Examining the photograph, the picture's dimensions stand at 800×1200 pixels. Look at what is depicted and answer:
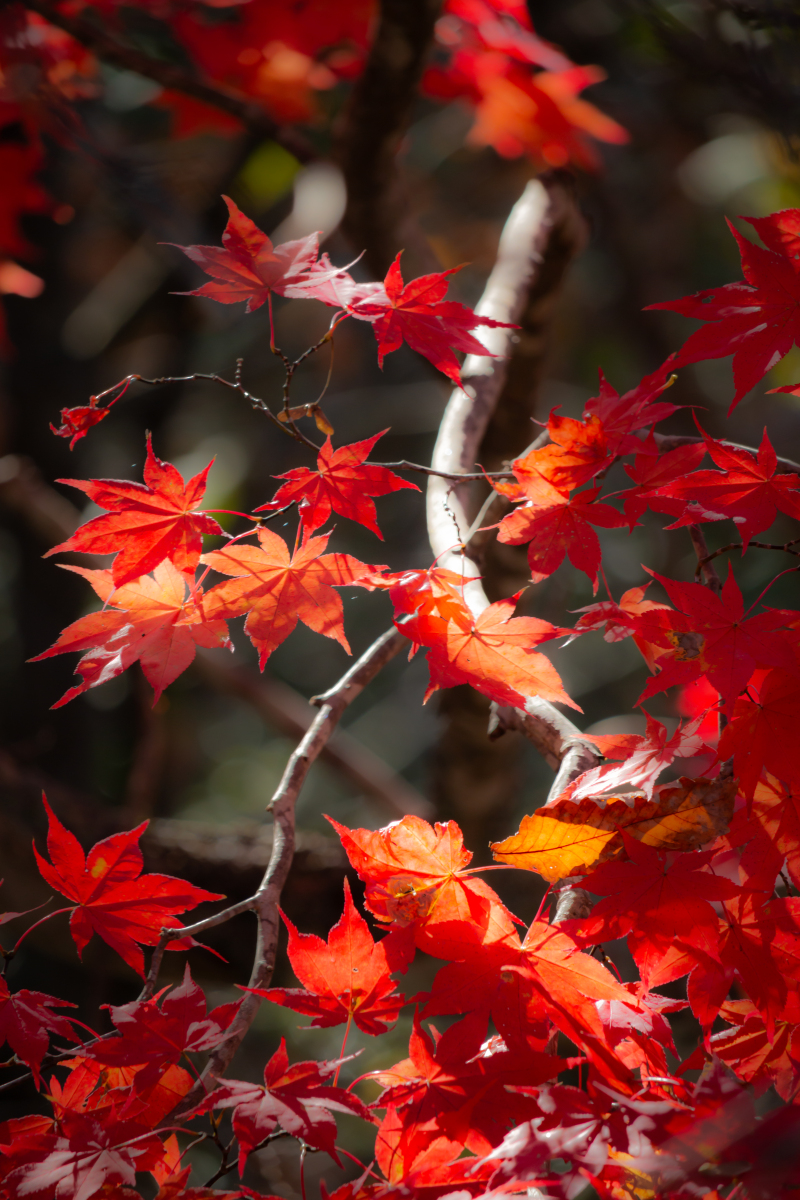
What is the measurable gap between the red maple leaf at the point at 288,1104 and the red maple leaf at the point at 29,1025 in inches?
4.4

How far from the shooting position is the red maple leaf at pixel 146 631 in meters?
0.48

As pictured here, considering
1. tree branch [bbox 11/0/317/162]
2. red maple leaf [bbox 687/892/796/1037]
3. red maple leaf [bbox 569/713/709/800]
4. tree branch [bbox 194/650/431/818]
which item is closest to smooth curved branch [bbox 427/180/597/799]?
red maple leaf [bbox 569/713/709/800]

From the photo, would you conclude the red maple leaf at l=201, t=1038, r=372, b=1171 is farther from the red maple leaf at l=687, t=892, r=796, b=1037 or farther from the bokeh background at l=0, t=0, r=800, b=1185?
the bokeh background at l=0, t=0, r=800, b=1185

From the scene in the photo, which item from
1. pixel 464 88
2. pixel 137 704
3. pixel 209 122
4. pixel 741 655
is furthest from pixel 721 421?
pixel 741 655

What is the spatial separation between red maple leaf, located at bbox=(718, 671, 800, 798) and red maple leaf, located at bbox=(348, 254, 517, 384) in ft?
0.92

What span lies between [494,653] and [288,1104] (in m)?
0.27

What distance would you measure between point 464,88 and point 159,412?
1.62 m

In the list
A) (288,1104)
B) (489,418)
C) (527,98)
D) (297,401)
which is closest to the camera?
(288,1104)

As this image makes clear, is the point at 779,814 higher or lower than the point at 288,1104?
higher

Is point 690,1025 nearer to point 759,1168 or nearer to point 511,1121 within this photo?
point 511,1121

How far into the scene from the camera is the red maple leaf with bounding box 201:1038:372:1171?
1.21ft

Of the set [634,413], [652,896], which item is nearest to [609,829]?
[652,896]

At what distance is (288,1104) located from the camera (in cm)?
39

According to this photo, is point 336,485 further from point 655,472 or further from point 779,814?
point 779,814
